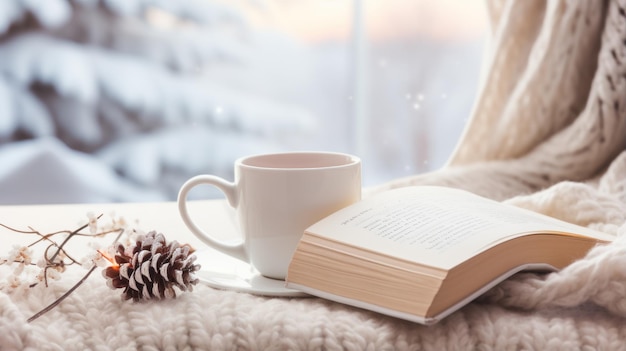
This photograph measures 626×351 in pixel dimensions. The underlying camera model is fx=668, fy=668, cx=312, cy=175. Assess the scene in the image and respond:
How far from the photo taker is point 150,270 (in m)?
0.50

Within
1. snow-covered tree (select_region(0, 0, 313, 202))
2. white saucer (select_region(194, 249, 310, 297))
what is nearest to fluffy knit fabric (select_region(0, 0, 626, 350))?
white saucer (select_region(194, 249, 310, 297))

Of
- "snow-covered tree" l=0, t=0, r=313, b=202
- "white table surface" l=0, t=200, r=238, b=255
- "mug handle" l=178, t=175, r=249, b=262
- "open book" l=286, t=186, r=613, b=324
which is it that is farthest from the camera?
"snow-covered tree" l=0, t=0, r=313, b=202

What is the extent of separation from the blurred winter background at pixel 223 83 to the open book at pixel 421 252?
1.97 metres

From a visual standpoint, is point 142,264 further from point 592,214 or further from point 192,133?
point 192,133

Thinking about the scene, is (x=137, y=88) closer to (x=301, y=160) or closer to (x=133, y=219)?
(x=133, y=219)

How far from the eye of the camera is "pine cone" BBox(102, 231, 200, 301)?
0.49m

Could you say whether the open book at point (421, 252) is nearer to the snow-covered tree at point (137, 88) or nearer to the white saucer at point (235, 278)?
the white saucer at point (235, 278)

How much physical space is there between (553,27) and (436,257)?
0.61 m

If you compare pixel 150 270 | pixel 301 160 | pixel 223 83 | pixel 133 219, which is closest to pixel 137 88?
pixel 223 83

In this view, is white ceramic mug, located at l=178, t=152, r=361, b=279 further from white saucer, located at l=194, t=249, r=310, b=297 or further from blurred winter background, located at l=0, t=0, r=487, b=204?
blurred winter background, located at l=0, t=0, r=487, b=204

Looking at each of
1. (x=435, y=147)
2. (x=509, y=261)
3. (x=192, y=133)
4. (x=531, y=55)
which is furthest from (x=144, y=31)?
(x=509, y=261)

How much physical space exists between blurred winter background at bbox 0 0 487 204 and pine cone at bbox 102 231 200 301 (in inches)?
76.3

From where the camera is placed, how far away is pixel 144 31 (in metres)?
2.56

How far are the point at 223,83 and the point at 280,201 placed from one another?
2159 mm
